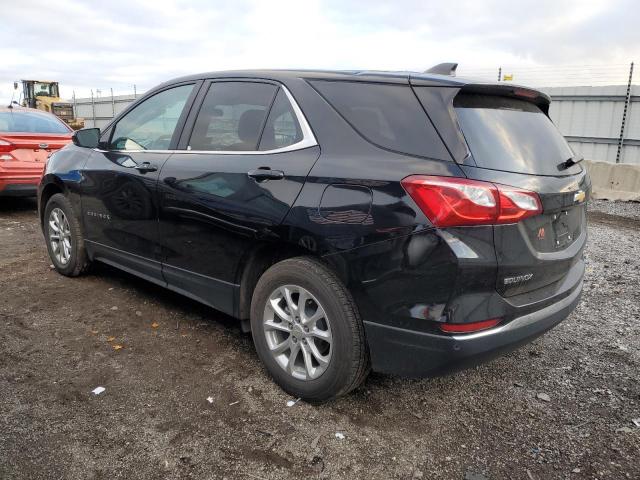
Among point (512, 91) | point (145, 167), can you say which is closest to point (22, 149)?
point (145, 167)

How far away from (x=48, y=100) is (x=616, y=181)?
2435 cm

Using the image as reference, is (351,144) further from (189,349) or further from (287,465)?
(189,349)

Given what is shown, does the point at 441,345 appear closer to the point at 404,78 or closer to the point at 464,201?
the point at 464,201

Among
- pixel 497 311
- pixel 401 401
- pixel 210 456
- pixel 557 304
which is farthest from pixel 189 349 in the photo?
A: pixel 557 304

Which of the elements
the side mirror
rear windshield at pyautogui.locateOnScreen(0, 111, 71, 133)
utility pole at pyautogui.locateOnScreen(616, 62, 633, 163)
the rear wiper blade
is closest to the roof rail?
the rear wiper blade

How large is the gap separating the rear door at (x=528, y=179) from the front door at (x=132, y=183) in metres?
2.10

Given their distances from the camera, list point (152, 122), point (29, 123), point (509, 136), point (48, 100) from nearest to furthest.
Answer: point (509, 136)
point (152, 122)
point (29, 123)
point (48, 100)

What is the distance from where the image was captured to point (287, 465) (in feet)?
7.64

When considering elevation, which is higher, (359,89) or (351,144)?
(359,89)

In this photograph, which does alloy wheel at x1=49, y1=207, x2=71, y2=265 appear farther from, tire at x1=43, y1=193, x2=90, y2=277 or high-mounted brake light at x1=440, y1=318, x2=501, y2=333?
high-mounted brake light at x1=440, y1=318, x2=501, y2=333

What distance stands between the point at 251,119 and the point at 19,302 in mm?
2638

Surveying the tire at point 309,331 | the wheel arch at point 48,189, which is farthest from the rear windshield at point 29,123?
the tire at point 309,331

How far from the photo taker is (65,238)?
4730 millimetres

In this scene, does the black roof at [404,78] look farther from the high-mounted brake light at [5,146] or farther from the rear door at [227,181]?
the high-mounted brake light at [5,146]
